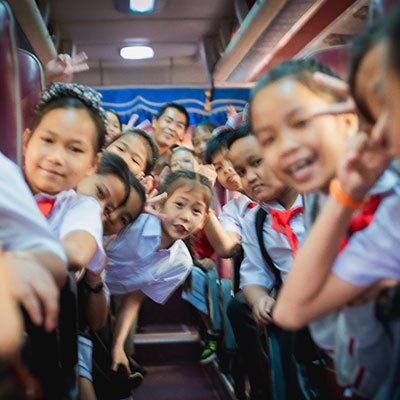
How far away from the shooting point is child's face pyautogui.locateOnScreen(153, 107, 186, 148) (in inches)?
117

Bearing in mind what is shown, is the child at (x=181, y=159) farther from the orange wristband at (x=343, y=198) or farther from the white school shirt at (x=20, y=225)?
the orange wristband at (x=343, y=198)

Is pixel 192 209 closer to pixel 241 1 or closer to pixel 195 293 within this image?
pixel 195 293

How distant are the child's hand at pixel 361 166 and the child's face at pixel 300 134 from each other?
0.09m

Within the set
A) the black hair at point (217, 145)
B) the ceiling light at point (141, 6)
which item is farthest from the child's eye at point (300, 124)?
the ceiling light at point (141, 6)

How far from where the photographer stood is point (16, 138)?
107 centimetres

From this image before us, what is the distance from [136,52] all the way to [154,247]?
124 inches

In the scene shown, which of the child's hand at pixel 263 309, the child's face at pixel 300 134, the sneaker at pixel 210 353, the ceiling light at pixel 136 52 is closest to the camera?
the child's face at pixel 300 134

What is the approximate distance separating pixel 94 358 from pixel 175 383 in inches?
32.9

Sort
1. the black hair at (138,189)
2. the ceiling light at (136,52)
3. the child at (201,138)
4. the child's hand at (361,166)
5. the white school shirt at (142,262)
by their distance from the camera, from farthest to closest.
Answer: the ceiling light at (136,52), the child at (201,138), the white school shirt at (142,262), the black hair at (138,189), the child's hand at (361,166)

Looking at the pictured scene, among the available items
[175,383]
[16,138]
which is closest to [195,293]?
[175,383]

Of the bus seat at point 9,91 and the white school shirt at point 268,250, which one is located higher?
the bus seat at point 9,91

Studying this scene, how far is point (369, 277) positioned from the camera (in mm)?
579

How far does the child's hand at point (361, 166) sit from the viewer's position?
1.88ft

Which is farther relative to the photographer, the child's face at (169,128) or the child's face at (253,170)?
the child's face at (169,128)
